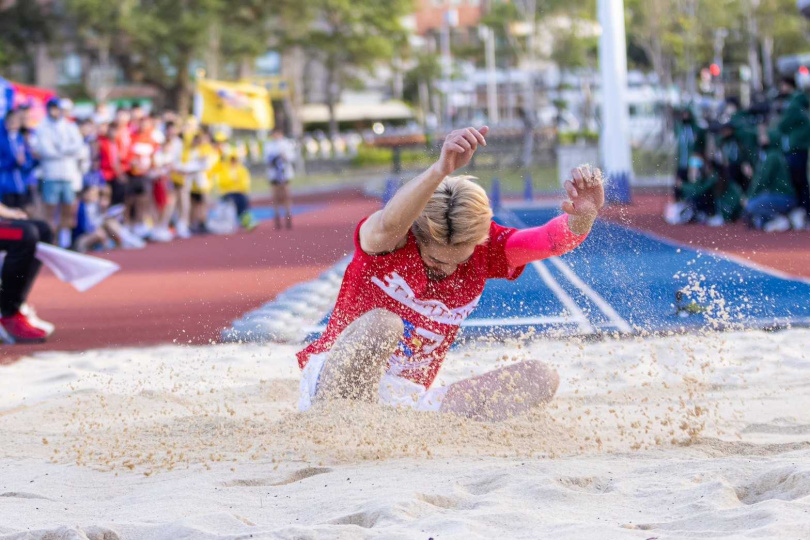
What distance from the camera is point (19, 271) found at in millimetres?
7129

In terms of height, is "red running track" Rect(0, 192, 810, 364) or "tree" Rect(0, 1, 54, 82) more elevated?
"tree" Rect(0, 1, 54, 82)

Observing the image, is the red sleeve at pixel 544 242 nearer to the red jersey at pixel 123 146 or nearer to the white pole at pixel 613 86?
the red jersey at pixel 123 146

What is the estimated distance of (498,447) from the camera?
3898 millimetres

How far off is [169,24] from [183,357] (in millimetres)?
37353

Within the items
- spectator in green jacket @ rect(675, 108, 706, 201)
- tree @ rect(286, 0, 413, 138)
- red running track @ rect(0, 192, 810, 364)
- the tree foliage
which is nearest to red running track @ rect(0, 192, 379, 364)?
red running track @ rect(0, 192, 810, 364)

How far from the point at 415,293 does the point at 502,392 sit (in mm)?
628

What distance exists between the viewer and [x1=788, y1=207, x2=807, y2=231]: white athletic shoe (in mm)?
12336

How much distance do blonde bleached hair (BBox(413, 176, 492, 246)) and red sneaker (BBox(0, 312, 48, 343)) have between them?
454 cm

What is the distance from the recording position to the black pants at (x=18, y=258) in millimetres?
7027

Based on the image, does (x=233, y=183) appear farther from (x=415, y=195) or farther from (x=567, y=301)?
(x=415, y=195)

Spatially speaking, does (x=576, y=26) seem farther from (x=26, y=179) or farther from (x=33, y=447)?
(x=33, y=447)

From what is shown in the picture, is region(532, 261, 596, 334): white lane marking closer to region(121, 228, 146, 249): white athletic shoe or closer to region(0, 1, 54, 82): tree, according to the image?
region(121, 228, 146, 249): white athletic shoe

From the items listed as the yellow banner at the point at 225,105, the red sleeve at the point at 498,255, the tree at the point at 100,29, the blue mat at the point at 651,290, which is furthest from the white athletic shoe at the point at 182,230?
the tree at the point at 100,29

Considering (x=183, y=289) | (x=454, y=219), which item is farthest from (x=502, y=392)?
(x=183, y=289)
